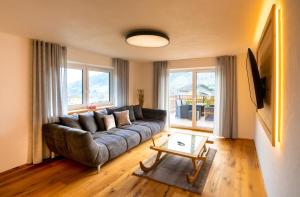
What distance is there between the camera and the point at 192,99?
17.1ft

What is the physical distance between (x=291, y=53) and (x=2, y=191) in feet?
10.9

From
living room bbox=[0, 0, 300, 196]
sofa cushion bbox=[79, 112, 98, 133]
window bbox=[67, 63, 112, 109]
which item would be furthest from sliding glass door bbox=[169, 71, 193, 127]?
sofa cushion bbox=[79, 112, 98, 133]

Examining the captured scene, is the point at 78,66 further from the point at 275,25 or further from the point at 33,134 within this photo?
the point at 275,25

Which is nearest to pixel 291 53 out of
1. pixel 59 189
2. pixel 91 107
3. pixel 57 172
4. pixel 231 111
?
pixel 59 189

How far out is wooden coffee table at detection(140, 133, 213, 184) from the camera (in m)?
2.47

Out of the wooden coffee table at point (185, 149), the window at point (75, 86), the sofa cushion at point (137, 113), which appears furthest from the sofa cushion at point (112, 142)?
the sofa cushion at point (137, 113)

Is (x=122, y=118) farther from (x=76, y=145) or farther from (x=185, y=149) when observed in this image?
(x=185, y=149)

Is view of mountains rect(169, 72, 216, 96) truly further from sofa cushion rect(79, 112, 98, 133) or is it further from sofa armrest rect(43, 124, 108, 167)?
sofa armrest rect(43, 124, 108, 167)

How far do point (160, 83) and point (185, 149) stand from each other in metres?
2.89

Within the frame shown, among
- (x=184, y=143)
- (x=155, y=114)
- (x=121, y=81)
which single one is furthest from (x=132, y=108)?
(x=184, y=143)

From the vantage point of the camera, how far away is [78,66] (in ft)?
13.0

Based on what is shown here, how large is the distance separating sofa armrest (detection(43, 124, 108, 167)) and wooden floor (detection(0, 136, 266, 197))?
0.24m

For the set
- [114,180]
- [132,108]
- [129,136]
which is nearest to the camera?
[114,180]

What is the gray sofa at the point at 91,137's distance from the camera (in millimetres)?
2568
